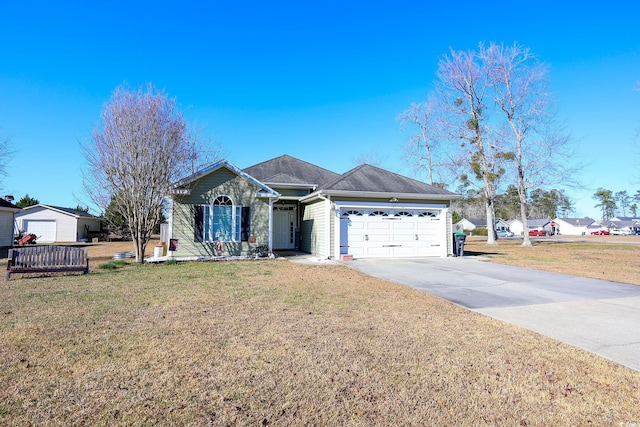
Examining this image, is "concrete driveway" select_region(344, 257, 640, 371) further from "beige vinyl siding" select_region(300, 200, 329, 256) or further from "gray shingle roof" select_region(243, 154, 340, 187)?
"gray shingle roof" select_region(243, 154, 340, 187)

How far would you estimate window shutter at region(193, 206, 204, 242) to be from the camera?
1421cm

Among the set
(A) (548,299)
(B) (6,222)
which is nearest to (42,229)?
(B) (6,222)

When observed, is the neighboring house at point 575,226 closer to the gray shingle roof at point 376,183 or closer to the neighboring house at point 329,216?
the gray shingle roof at point 376,183

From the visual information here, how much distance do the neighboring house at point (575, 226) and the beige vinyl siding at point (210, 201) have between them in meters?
92.0

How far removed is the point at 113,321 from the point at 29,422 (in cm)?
280

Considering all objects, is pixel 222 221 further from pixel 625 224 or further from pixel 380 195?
pixel 625 224

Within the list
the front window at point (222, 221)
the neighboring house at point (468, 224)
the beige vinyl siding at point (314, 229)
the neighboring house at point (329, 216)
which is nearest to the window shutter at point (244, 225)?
the neighboring house at point (329, 216)

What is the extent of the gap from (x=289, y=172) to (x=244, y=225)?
6.30 metres

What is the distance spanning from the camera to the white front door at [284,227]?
62.8 feet

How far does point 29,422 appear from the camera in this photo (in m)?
2.65

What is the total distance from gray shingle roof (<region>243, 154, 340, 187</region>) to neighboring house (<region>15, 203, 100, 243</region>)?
22403mm

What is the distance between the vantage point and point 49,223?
31844 mm

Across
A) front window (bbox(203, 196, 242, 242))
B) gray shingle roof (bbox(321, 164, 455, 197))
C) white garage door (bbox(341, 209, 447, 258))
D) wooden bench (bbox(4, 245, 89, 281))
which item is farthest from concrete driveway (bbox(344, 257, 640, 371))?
wooden bench (bbox(4, 245, 89, 281))

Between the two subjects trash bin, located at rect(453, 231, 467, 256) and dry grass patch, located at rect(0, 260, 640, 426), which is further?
trash bin, located at rect(453, 231, 467, 256)
